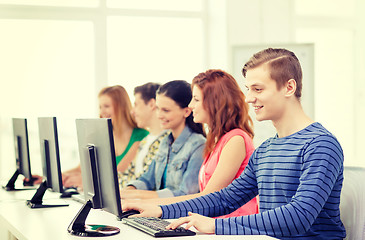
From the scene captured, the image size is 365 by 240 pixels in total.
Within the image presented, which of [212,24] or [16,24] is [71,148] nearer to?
[16,24]

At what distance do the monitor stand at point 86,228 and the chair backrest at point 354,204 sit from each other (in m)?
0.86

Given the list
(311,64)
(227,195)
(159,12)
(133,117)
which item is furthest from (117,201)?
(159,12)

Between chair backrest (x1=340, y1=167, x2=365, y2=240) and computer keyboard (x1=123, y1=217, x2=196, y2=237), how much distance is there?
0.61m

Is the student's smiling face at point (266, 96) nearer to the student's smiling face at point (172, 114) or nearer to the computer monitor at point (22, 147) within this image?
the student's smiling face at point (172, 114)

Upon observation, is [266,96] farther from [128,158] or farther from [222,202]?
[128,158]

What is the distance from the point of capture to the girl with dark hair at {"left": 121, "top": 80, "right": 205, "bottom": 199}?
2.79 m

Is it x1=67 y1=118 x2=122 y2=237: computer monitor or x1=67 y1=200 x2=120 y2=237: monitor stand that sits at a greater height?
x1=67 y1=118 x2=122 y2=237: computer monitor

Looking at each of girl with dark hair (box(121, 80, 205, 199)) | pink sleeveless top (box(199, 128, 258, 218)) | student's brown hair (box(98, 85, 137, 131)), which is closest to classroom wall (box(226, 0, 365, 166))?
student's brown hair (box(98, 85, 137, 131))

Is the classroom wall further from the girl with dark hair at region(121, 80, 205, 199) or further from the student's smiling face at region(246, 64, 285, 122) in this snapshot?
the student's smiling face at region(246, 64, 285, 122)

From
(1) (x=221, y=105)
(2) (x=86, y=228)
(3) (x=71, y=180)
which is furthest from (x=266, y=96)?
(3) (x=71, y=180)

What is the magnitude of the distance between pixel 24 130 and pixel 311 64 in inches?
112

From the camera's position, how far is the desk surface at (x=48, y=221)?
1.93 meters

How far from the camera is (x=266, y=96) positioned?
75.8 inches

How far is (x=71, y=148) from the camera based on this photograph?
547 centimetres
